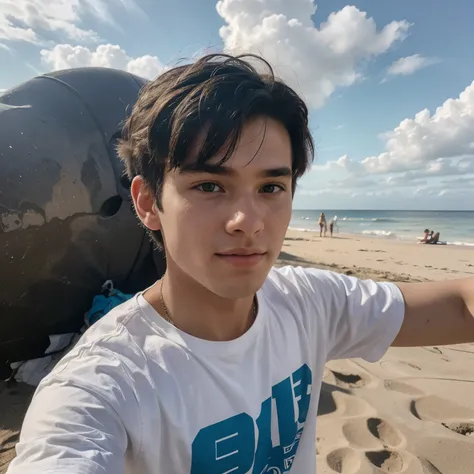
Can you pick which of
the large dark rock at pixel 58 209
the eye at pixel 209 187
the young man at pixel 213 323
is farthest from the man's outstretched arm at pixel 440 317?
the large dark rock at pixel 58 209

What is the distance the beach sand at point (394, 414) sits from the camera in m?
2.29

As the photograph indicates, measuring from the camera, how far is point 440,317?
1544 millimetres

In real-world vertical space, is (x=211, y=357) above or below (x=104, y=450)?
above

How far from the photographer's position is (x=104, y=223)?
9.07 feet

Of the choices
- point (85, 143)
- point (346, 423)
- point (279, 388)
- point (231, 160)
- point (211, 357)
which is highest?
point (85, 143)

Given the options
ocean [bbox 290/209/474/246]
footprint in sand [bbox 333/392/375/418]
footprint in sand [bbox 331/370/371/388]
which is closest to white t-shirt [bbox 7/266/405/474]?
footprint in sand [bbox 333/392/375/418]

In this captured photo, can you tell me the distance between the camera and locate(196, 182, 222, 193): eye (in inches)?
46.9

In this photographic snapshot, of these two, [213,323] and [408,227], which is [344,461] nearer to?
[213,323]

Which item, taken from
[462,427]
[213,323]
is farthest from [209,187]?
[462,427]

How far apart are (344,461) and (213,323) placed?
1.55 metres

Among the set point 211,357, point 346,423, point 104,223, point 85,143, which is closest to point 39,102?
point 85,143

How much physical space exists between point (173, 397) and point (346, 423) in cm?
194

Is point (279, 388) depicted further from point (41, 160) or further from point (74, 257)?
point (41, 160)

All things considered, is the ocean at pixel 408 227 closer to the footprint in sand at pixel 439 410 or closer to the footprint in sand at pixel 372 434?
the footprint in sand at pixel 439 410
